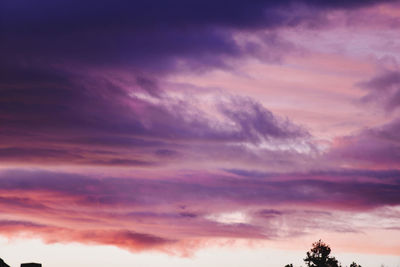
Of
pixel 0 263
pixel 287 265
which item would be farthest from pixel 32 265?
pixel 287 265

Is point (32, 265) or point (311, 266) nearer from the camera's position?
point (32, 265)

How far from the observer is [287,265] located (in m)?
100

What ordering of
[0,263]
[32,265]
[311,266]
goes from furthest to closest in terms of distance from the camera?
[311,266] < [0,263] < [32,265]

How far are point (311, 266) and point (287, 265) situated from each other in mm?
3386

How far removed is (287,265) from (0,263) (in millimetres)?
53740

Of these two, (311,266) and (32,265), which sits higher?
(311,266)

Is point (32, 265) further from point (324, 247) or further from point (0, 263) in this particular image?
point (324, 247)

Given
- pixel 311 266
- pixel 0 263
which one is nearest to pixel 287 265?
pixel 311 266

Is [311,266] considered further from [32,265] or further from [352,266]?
[32,265]

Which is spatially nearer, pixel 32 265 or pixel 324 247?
pixel 32 265

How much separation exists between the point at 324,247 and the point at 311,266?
365 centimetres

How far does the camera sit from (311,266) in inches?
3888

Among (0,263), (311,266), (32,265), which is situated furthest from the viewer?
(311,266)

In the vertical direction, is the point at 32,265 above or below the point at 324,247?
below
